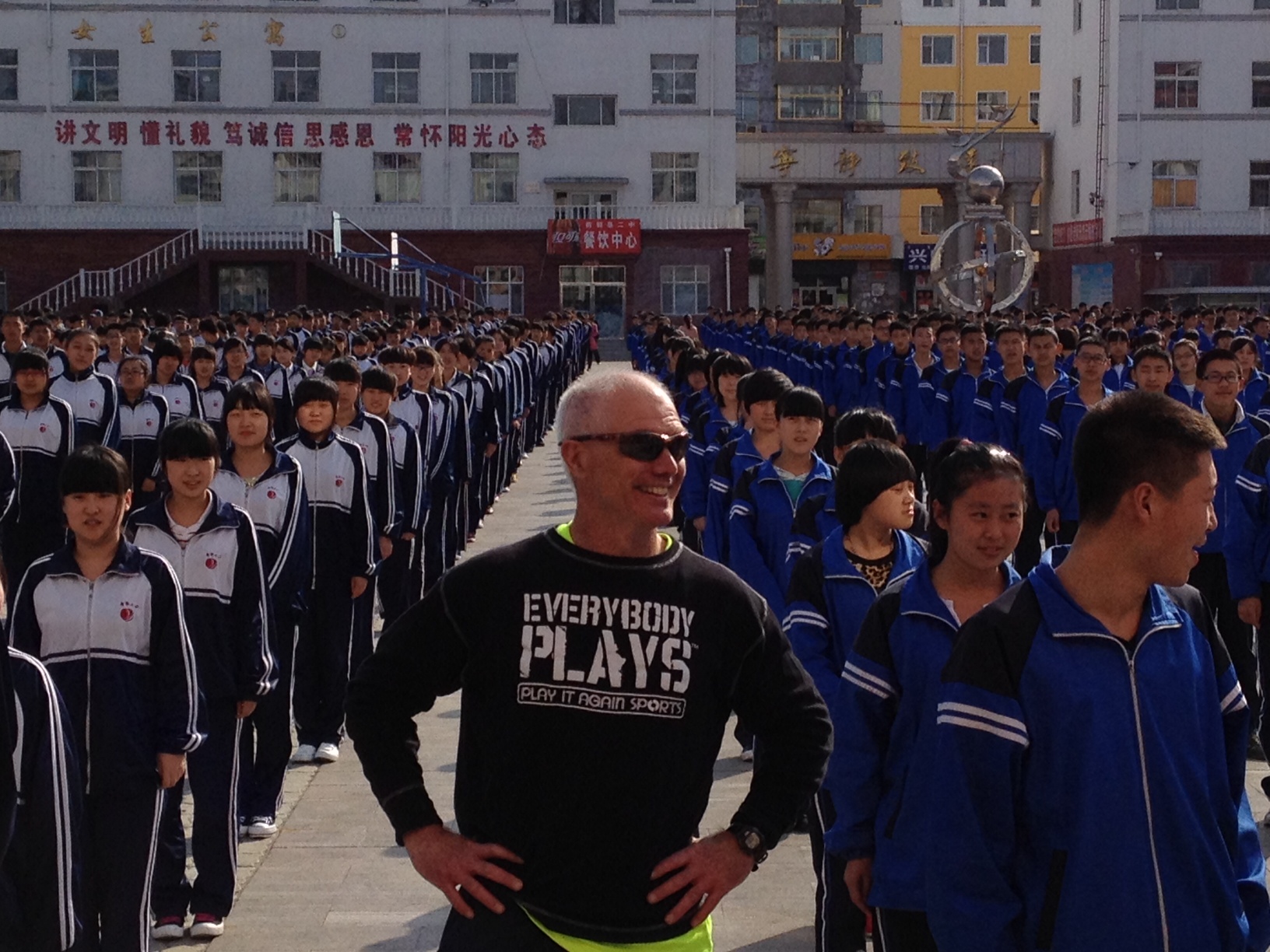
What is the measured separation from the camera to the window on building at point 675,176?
49.4 metres

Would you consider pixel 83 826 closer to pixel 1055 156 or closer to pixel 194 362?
pixel 194 362

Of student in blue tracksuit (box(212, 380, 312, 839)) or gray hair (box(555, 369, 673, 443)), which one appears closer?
gray hair (box(555, 369, 673, 443))

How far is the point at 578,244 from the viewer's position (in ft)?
157

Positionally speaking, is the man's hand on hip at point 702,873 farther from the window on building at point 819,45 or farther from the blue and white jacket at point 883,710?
the window on building at point 819,45

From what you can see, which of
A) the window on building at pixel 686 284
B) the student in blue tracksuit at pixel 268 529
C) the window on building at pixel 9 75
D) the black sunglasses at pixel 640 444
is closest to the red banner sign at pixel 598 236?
the window on building at pixel 686 284

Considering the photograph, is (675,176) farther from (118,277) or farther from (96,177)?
(96,177)

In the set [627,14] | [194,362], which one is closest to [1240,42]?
[627,14]

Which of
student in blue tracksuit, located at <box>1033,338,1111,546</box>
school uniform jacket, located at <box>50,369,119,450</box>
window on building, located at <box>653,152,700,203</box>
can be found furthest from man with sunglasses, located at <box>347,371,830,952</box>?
window on building, located at <box>653,152,700,203</box>

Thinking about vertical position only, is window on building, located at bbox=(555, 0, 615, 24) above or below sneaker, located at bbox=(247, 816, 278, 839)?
above

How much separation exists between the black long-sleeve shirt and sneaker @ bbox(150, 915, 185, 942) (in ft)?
9.63

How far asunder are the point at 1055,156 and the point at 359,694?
54915 millimetres

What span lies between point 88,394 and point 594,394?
936 cm

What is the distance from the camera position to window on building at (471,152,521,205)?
4862 cm

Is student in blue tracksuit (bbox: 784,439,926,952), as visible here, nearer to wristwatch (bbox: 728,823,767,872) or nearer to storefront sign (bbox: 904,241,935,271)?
wristwatch (bbox: 728,823,767,872)
